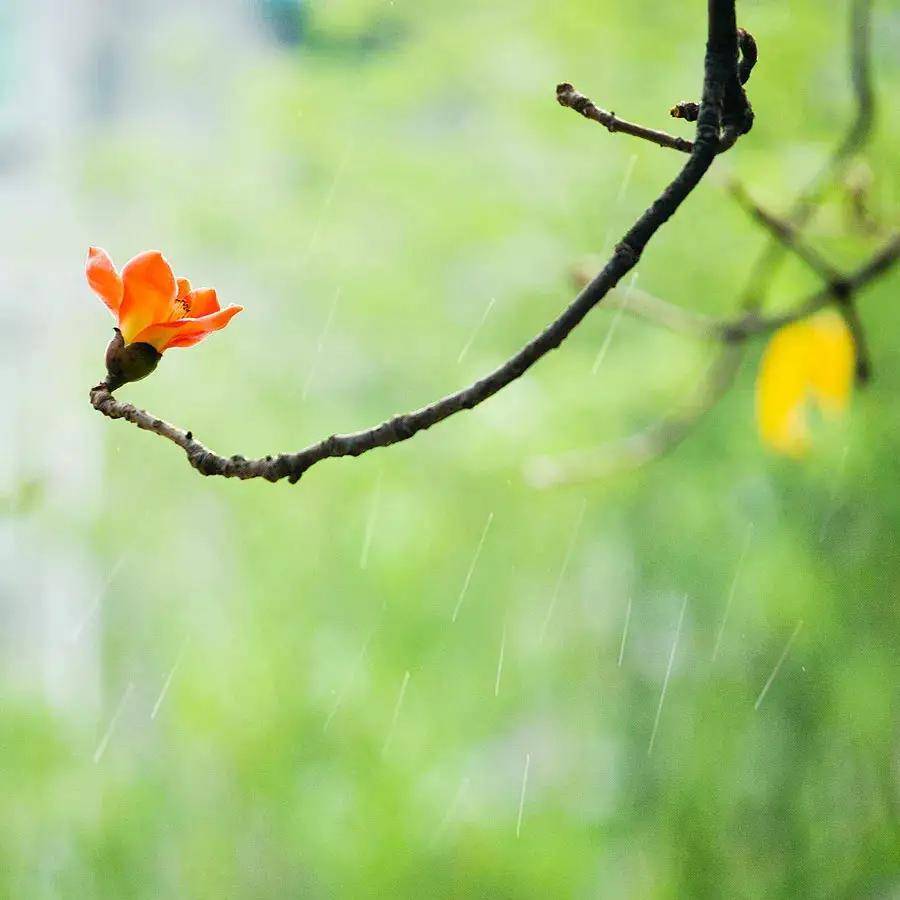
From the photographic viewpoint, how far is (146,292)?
1.02 ft

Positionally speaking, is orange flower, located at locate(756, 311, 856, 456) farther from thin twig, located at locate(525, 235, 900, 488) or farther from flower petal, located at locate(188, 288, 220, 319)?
flower petal, located at locate(188, 288, 220, 319)

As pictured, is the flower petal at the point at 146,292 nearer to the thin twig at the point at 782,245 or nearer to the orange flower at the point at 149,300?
the orange flower at the point at 149,300

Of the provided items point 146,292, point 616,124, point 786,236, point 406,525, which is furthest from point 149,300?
point 406,525

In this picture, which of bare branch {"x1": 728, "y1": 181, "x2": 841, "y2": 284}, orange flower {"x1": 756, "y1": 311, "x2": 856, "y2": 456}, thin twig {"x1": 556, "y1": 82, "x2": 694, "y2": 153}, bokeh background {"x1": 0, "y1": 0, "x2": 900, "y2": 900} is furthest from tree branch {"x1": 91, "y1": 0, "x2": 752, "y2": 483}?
bokeh background {"x1": 0, "y1": 0, "x2": 900, "y2": 900}

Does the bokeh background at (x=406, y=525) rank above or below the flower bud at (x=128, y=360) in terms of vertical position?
below

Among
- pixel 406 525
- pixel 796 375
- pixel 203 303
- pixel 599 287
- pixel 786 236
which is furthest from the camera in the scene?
pixel 406 525

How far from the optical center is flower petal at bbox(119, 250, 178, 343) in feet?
1.01

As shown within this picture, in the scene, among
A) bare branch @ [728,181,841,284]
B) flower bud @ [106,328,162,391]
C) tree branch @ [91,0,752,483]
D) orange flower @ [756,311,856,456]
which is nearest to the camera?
tree branch @ [91,0,752,483]

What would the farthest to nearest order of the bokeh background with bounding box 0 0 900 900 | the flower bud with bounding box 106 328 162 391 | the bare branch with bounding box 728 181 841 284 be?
the bokeh background with bounding box 0 0 900 900 → the bare branch with bounding box 728 181 841 284 → the flower bud with bounding box 106 328 162 391

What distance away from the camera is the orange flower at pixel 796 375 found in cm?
81

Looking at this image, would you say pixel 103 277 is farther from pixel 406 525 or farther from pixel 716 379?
pixel 406 525

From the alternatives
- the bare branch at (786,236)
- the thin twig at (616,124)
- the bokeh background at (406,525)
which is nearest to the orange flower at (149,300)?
the thin twig at (616,124)

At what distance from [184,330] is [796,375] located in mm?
645

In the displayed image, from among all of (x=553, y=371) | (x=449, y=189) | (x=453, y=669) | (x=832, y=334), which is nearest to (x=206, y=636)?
(x=453, y=669)
